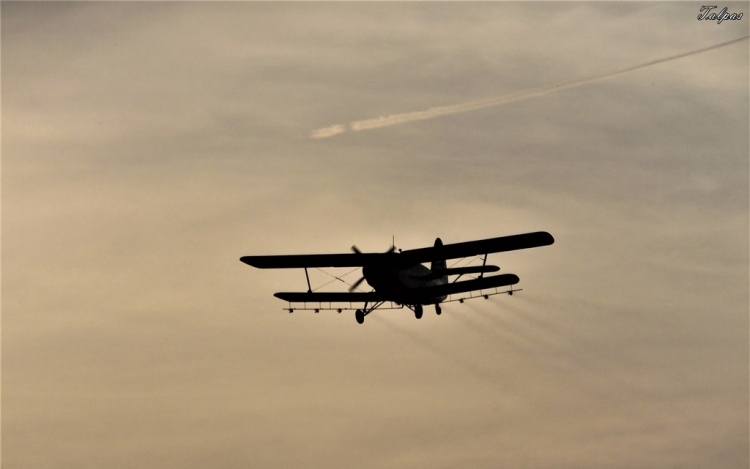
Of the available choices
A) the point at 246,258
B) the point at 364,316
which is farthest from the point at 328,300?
the point at 246,258

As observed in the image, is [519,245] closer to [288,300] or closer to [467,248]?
[467,248]

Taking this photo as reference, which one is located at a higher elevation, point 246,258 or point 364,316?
point 246,258

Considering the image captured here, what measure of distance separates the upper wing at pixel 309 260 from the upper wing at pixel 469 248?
282cm

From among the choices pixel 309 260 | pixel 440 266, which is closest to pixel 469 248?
pixel 440 266

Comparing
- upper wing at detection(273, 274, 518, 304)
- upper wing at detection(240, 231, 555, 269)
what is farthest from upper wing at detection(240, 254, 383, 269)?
upper wing at detection(273, 274, 518, 304)

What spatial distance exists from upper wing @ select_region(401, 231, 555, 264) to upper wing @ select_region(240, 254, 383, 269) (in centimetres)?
282

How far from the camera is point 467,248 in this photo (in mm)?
74812

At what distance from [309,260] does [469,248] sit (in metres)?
11.2

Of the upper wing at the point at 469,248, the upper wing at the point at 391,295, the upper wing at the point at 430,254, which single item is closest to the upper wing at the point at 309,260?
the upper wing at the point at 430,254

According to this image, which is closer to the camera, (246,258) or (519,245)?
(519,245)

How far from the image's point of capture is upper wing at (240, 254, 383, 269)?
76.1m

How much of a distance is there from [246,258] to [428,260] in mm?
13240

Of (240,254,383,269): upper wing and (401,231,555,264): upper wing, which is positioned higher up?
(240,254,383,269): upper wing

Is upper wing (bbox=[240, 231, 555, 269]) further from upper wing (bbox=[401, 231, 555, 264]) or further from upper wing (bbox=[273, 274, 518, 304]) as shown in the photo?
upper wing (bbox=[273, 274, 518, 304])
